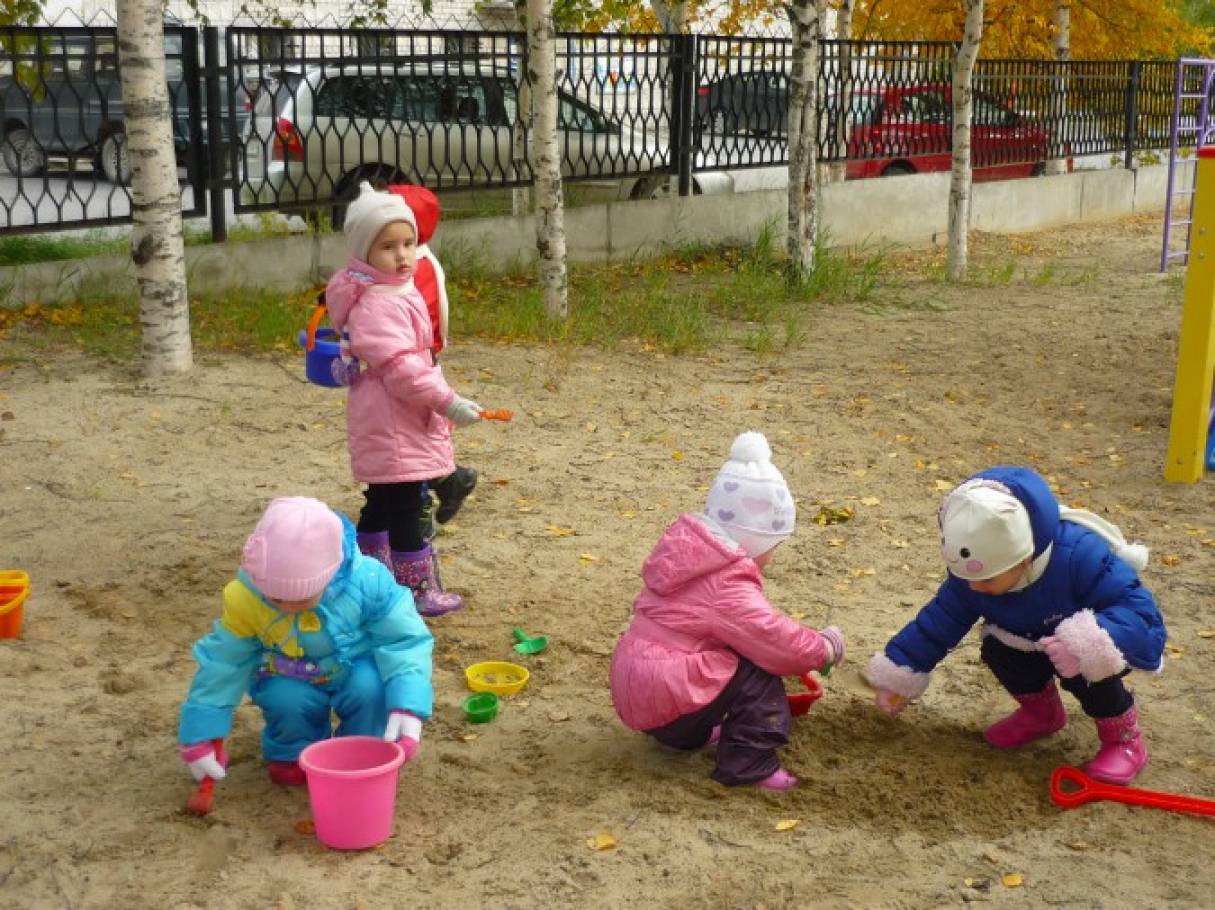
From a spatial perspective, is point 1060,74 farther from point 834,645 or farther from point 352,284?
point 834,645

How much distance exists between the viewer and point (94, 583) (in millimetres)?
5188

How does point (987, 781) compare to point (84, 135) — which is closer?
point (987, 781)

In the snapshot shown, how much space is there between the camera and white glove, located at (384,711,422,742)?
3.43 meters

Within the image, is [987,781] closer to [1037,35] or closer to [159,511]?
[159,511]

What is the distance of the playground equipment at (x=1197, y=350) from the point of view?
6.41 meters

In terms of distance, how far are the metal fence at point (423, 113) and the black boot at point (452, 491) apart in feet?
15.0

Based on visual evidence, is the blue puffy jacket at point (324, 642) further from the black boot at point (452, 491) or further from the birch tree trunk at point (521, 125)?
the birch tree trunk at point (521, 125)

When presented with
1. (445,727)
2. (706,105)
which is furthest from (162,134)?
(706,105)

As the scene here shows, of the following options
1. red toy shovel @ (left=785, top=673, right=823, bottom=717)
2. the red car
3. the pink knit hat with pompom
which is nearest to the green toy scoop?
red toy shovel @ (left=785, top=673, right=823, bottom=717)

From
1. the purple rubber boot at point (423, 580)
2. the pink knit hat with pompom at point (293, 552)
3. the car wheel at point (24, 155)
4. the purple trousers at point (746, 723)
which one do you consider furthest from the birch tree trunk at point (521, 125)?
the pink knit hat with pompom at point (293, 552)

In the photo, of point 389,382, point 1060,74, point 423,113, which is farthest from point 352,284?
point 1060,74

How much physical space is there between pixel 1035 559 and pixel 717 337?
5.96 meters

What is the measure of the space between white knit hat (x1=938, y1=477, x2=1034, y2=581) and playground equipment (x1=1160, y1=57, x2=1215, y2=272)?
10.4 meters

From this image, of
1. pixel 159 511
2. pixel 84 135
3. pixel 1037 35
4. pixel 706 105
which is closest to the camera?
pixel 159 511
